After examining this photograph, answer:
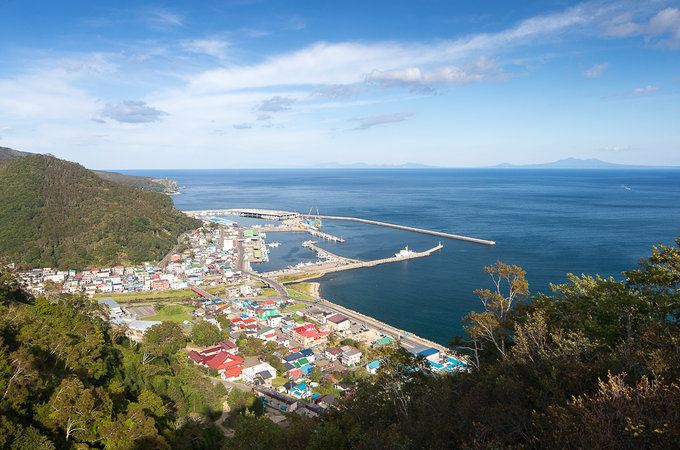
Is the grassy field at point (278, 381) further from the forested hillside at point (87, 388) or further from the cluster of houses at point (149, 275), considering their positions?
the cluster of houses at point (149, 275)

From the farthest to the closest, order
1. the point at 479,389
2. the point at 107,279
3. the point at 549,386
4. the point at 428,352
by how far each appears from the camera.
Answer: the point at 107,279 < the point at 428,352 < the point at 479,389 < the point at 549,386

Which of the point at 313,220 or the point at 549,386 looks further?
the point at 313,220

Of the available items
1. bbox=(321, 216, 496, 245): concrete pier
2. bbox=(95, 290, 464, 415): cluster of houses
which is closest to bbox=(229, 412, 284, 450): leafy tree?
bbox=(95, 290, 464, 415): cluster of houses

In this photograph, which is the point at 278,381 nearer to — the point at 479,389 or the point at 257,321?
the point at 257,321

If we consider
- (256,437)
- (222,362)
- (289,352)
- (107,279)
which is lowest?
(289,352)

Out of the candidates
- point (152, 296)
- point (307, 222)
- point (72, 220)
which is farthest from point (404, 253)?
point (72, 220)
